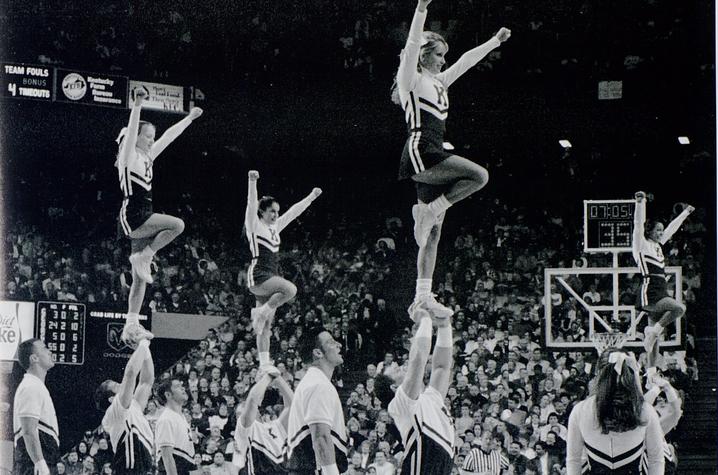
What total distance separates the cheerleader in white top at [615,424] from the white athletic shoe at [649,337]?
4.85 meters

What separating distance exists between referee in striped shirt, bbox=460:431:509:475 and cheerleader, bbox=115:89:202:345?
3.27 m

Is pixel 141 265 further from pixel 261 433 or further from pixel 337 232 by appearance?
pixel 337 232

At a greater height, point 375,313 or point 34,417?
point 375,313

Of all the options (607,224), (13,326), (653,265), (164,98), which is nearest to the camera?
(653,265)

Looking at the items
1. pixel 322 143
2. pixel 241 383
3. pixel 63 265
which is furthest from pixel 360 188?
pixel 63 265

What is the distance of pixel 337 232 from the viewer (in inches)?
460

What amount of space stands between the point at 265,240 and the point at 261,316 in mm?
745

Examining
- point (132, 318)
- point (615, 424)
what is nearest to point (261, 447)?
point (132, 318)

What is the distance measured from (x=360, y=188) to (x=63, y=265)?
3.32 m

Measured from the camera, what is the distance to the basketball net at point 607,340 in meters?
10.5

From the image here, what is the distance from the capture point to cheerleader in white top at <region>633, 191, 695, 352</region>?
10.3 metres

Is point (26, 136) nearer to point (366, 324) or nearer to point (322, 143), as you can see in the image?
point (322, 143)

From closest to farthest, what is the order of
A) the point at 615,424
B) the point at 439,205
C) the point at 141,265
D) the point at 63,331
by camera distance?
the point at 615,424, the point at 439,205, the point at 141,265, the point at 63,331

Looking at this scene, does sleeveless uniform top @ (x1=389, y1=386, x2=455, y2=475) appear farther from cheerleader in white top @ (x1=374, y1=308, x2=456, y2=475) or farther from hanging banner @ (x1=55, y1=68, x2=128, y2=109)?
hanging banner @ (x1=55, y1=68, x2=128, y2=109)
